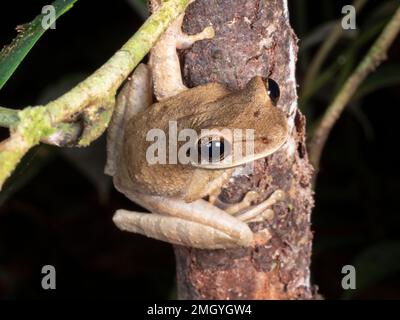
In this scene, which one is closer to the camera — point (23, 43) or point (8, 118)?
point (8, 118)

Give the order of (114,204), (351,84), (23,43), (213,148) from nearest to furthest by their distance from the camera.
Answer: (23,43) < (213,148) < (351,84) < (114,204)

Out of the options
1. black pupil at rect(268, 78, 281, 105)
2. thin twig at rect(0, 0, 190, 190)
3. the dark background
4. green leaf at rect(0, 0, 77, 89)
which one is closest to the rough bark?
black pupil at rect(268, 78, 281, 105)

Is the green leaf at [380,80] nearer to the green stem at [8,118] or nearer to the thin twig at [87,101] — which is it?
the thin twig at [87,101]

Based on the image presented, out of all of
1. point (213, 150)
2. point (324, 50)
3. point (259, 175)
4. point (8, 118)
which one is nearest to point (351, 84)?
point (324, 50)

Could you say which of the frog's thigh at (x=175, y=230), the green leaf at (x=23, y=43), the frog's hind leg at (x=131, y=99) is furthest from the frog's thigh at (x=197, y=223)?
the green leaf at (x=23, y=43)

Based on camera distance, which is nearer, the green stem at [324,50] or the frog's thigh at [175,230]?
the frog's thigh at [175,230]

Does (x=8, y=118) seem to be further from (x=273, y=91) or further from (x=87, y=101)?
(x=273, y=91)
